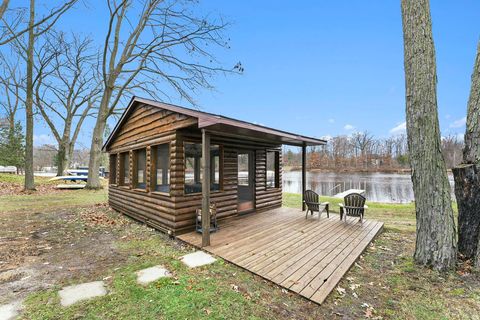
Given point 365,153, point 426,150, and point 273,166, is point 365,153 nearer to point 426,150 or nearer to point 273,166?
point 273,166

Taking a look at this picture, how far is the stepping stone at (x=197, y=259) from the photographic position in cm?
378

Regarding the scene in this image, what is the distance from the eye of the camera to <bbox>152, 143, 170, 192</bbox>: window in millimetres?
6188

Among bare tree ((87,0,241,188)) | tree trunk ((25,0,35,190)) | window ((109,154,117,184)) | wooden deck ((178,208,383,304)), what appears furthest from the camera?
tree trunk ((25,0,35,190))

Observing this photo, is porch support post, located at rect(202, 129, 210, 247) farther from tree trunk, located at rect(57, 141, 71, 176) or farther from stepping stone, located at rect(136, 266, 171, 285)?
tree trunk, located at rect(57, 141, 71, 176)

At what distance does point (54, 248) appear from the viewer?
15.1 feet

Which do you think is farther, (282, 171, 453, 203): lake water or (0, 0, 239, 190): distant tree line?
(282, 171, 453, 203): lake water

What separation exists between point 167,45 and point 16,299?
42.4 feet

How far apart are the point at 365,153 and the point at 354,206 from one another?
53613 mm

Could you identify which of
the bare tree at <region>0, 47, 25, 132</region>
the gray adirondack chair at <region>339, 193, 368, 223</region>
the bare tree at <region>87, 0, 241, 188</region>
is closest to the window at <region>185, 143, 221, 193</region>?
the gray adirondack chair at <region>339, 193, 368, 223</region>

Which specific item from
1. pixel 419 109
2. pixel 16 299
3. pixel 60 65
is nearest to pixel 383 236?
pixel 419 109

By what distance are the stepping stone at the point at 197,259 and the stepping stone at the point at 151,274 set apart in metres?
0.41

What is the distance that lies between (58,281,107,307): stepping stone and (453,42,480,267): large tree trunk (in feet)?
18.0

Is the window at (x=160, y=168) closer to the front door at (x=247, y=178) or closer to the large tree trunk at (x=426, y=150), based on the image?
the front door at (x=247, y=178)

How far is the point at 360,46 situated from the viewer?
43.7 feet
